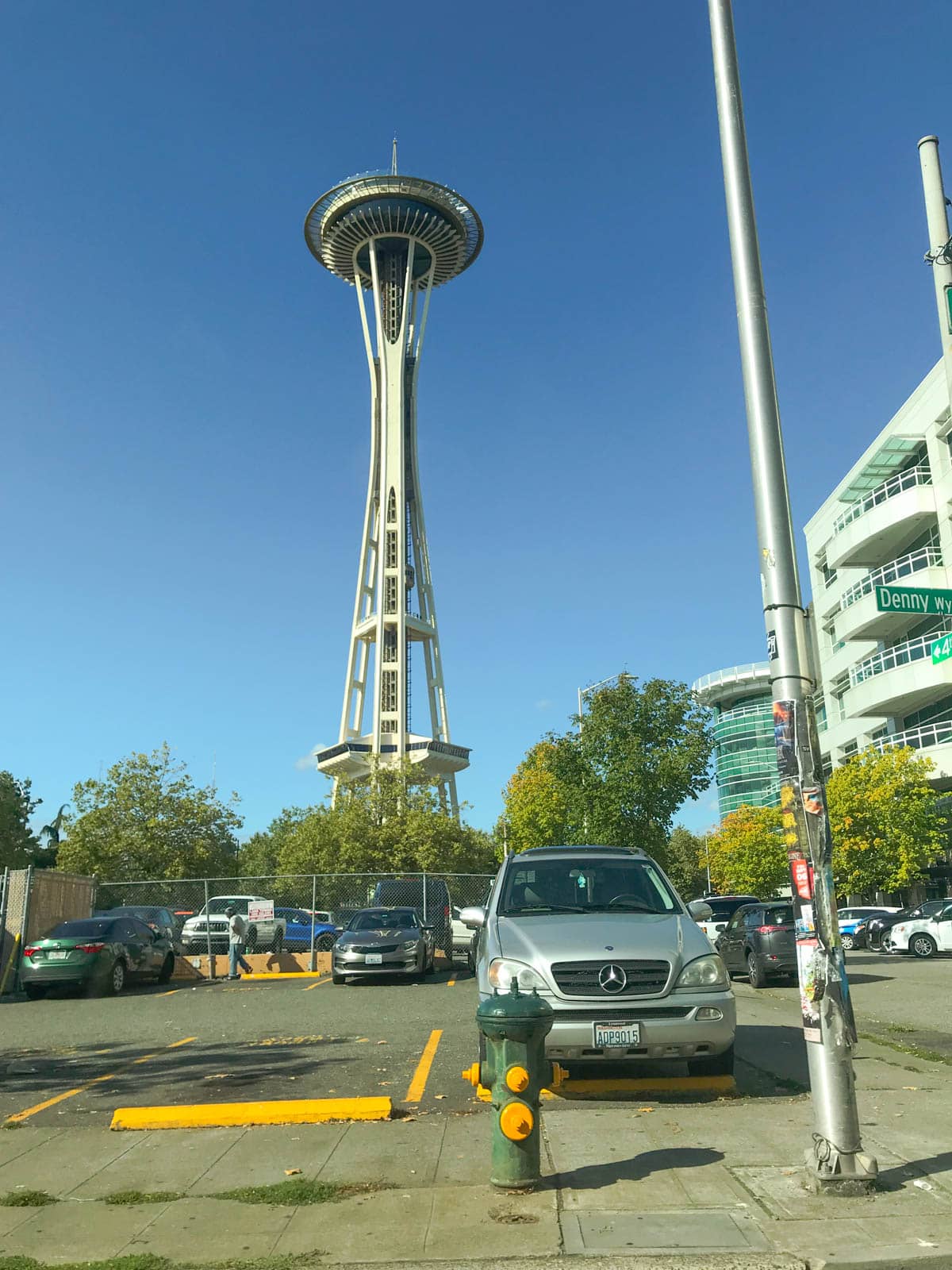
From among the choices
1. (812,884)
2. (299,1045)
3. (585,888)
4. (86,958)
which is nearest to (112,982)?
(86,958)

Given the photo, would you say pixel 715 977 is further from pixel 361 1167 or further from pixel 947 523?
pixel 947 523

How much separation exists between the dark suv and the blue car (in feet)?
34.7

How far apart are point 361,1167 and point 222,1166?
2.79ft

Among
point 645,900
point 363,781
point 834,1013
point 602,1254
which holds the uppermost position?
point 363,781

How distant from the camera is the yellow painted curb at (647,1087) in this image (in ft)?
26.4

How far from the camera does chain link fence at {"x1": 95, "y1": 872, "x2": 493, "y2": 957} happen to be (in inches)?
971

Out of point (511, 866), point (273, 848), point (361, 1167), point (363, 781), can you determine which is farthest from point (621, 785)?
point (273, 848)

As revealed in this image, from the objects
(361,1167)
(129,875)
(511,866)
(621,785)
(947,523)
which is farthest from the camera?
(129,875)

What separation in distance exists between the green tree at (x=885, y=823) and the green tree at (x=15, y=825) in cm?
4557

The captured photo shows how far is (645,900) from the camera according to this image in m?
8.86

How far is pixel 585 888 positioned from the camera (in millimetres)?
9000

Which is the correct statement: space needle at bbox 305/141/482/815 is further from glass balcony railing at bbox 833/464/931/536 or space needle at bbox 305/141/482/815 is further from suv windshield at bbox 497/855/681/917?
suv windshield at bbox 497/855/681/917

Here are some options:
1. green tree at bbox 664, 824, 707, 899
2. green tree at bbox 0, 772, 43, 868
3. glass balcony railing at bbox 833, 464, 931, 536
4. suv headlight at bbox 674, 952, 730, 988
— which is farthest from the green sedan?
green tree at bbox 664, 824, 707, 899

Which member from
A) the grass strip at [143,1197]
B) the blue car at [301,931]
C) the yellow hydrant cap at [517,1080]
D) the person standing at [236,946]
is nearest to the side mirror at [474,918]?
the yellow hydrant cap at [517,1080]
